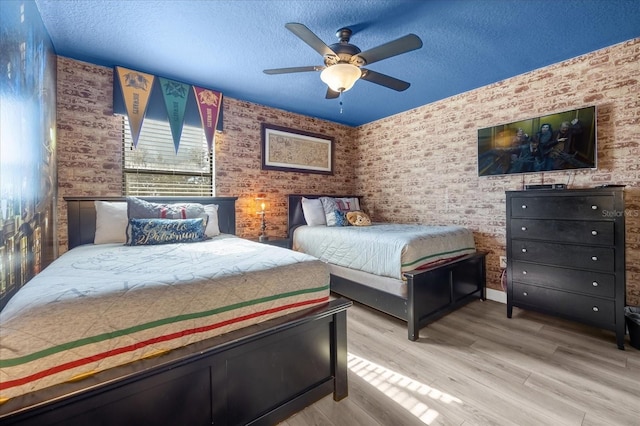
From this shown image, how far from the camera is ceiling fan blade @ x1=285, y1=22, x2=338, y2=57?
179cm

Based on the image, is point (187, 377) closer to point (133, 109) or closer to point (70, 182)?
point (70, 182)

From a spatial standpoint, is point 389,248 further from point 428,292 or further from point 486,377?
point 486,377

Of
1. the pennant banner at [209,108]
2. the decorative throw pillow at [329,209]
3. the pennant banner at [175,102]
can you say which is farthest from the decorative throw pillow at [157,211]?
the decorative throw pillow at [329,209]

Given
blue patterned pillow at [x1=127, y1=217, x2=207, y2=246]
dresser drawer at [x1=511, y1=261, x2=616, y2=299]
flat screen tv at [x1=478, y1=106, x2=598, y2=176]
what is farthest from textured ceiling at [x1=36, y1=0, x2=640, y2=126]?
dresser drawer at [x1=511, y1=261, x2=616, y2=299]

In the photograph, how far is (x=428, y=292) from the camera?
8.31 ft

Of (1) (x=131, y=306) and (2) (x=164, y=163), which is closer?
(1) (x=131, y=306)

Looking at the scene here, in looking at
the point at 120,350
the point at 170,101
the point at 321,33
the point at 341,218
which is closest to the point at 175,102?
the point at 170,101

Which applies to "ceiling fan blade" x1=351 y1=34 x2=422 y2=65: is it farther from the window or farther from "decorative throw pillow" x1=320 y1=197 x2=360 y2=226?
the window

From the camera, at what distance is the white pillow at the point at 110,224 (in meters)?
2.51

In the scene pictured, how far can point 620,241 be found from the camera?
6.97 feet

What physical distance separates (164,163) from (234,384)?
2.90 m

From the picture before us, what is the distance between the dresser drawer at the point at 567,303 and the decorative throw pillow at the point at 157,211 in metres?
3.37

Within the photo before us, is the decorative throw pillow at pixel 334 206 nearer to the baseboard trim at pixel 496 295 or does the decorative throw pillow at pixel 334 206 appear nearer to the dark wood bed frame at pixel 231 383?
the baseboard trim at pixel 496 295

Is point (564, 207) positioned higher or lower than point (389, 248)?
higher
